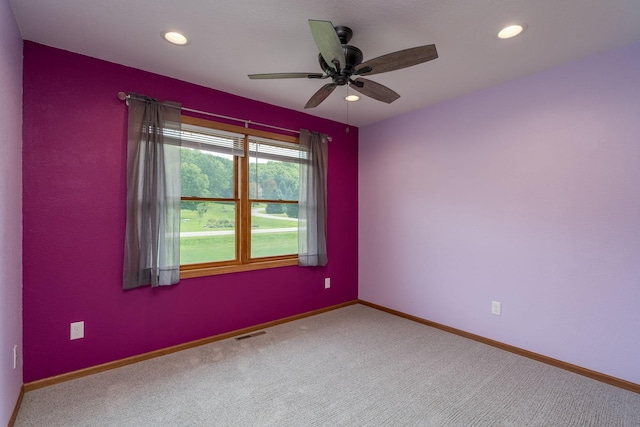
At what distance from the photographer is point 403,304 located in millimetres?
3848

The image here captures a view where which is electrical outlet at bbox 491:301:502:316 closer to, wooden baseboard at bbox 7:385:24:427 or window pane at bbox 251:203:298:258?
window pane at bbox 251:203:298:258

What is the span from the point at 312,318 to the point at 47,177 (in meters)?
2.91

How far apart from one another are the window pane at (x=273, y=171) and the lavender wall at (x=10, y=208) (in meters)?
1.83

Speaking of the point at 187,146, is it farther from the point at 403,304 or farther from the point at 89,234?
the point at 403,304

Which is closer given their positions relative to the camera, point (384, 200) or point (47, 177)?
point (47, 177)

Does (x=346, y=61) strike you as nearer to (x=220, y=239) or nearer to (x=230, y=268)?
(x=220, y=239)

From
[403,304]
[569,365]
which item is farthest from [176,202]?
[569,365]

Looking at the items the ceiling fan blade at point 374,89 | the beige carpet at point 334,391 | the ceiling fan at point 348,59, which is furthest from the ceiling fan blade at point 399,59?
the beige carpet at point 334,391

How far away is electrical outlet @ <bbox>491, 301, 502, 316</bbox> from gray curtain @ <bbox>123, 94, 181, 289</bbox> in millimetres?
3051

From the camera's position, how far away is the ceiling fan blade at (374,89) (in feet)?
6.91

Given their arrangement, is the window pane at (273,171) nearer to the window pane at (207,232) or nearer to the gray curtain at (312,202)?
the gray curtain at (312,202)

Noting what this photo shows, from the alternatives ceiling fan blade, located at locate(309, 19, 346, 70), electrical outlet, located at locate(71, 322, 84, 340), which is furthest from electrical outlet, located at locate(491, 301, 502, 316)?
electrical outlet, located at locate(71, 322, 84, 340)

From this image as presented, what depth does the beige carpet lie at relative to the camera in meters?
1.90

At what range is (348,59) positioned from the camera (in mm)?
2025
